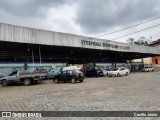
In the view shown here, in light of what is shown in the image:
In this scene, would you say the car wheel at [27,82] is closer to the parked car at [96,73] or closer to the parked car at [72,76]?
the parked car at [72,76]

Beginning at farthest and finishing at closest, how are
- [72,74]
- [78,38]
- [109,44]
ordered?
1. [109,44]
2. [78,38]
3. [72,74]

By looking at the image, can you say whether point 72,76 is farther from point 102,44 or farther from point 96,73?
point 96,73

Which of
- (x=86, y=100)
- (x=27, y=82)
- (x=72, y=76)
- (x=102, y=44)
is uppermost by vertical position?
(x=102, y=44)

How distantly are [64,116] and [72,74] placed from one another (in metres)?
16.2

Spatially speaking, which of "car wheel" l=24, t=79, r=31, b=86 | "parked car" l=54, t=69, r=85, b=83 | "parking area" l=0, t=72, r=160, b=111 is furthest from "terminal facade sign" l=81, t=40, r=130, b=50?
"parking area" l=0, t=72, r=160, b=111

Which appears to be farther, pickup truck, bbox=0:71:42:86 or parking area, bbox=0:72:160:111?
pickup truck, bbox=0:71:42:86

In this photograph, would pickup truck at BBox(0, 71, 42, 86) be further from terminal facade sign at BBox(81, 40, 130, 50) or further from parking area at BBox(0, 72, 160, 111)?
terminal facade sign at BBox(81, 40, 130, 50)

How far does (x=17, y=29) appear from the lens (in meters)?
21.8

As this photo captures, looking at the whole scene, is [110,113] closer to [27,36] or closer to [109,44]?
[27,36]

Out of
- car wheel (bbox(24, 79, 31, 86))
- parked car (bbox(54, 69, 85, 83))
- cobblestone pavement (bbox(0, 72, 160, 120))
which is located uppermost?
parked car (bbox(54, 69, 85, 83))

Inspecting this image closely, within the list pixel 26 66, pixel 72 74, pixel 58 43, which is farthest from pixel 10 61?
pixel 72 74

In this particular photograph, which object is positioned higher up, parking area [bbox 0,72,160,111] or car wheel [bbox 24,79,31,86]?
car wheel [bbox 24,79,31,86]

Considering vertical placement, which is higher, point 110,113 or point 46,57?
point 46,57

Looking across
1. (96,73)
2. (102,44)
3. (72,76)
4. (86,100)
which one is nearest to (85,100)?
(86,100)
